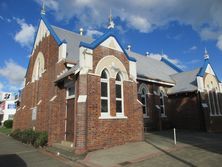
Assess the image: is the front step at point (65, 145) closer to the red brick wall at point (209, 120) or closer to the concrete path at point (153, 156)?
the concrete path at point (153, 156)

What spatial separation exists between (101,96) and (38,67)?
36.0 ft

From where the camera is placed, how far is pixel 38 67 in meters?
20.6

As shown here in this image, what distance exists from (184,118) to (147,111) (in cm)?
448

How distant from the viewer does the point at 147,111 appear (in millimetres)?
20172

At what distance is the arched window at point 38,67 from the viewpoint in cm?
1930

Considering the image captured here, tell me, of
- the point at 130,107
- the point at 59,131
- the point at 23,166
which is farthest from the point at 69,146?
the point at 130,107

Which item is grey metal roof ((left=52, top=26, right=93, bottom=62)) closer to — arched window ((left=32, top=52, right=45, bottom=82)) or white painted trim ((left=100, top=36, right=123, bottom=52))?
arched window ((left=32, top=52, right=45, bottom=82))

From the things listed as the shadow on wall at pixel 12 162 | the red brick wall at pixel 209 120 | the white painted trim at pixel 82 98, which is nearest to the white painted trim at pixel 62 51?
the white painted trim at pixel 82 98

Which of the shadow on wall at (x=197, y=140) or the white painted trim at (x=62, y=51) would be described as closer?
the shadow on wall at (x=197, y=140)

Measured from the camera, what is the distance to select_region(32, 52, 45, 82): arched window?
19.3m

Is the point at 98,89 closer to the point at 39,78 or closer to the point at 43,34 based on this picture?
the point at 39,78

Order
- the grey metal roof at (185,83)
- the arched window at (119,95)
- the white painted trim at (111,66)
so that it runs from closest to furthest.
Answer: the white painted trim at (111,66), the arched window at (119,95), the grey metal roof at (185,83)

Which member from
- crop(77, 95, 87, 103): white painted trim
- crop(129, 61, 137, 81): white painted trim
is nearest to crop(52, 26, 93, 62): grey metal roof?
crop(129, 61, 137, 81): white painted trim

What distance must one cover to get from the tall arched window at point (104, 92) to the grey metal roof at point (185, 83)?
11.8m
